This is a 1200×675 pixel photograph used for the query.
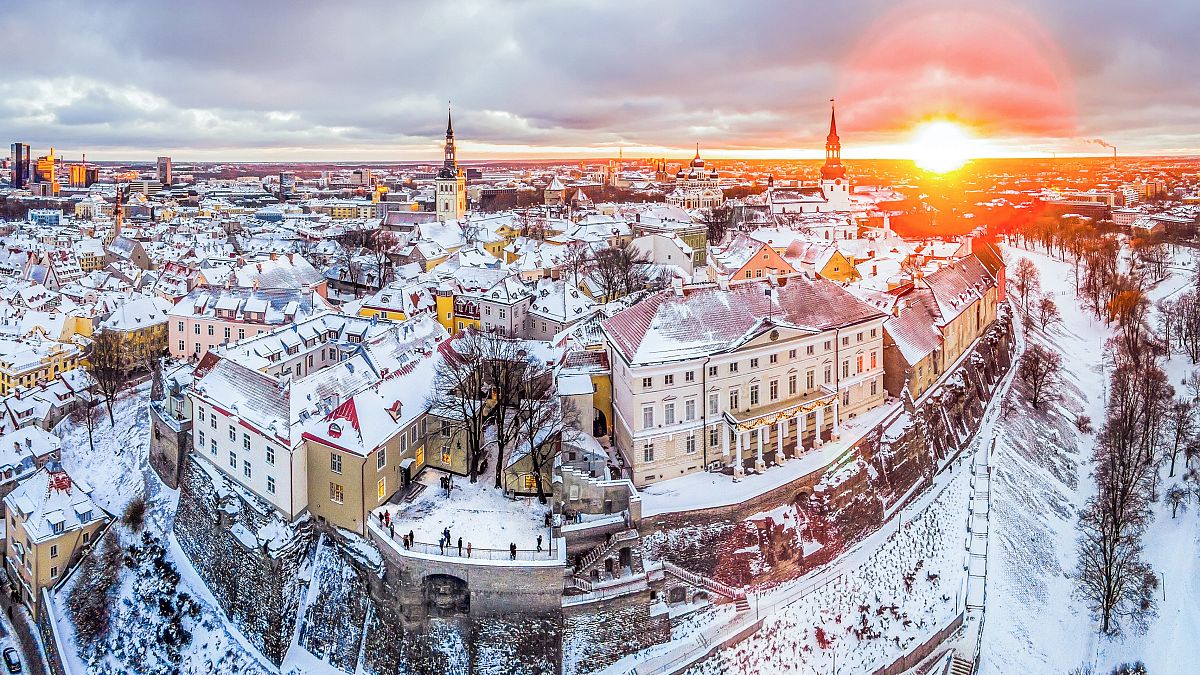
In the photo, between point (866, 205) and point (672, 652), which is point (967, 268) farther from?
point (866, 205)

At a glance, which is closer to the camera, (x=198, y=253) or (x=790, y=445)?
(x=790, y=445)

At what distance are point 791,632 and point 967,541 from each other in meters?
11.7

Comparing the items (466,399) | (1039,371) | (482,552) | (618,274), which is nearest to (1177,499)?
(1039,371)

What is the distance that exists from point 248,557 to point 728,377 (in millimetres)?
20762

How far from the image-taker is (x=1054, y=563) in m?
39.5

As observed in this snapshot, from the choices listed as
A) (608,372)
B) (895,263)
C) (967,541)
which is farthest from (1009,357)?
(608,372)

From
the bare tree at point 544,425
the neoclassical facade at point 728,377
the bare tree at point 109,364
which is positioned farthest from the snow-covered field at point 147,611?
the neoclassical facade at point 728,377

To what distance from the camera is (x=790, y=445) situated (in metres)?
39.5

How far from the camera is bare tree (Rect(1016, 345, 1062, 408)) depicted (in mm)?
55125

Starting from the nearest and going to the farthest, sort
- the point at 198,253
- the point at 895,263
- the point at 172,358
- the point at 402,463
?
the point at 402,463 < the point at 172,358 < the point at 895,263 < the point at 198,253

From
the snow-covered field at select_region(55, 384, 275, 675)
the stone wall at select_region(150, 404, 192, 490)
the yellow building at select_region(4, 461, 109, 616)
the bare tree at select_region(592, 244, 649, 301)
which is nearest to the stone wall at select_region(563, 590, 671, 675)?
the snow-covered field at select_region(55, 384, 275, 675)

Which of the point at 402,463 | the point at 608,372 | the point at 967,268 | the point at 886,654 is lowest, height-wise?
the point at 886,654

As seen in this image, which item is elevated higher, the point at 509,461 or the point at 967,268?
the point at 967,268

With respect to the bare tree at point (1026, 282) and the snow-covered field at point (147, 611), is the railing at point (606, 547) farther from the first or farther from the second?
the bare tree at point (1026, 282)
